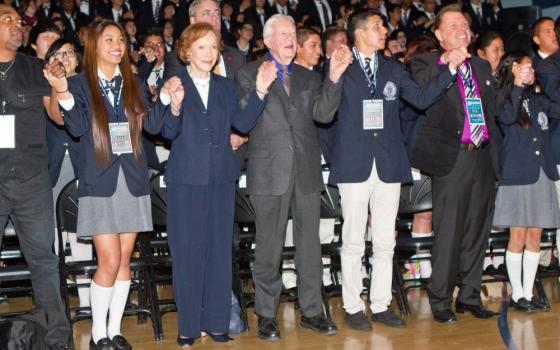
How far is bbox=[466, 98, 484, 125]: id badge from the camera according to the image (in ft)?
17.4

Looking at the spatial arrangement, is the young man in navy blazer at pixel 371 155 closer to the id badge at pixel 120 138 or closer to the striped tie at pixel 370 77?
the striped tie at pixel 370 77

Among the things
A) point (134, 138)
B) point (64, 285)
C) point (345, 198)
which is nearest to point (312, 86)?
point (345, 198)

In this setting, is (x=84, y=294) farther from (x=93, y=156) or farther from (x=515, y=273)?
(x=515, y=273)

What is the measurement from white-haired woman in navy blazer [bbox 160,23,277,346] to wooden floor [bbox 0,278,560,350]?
0.23 meters

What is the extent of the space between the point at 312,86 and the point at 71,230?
66.8 inches

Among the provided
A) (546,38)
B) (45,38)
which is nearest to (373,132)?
(546,38)

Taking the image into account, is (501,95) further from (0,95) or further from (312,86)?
(0,95)

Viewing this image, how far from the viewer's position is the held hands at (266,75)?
470cm

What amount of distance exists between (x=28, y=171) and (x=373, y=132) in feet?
6.60

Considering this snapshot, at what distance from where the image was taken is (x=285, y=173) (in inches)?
196

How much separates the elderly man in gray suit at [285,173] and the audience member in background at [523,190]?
137cm

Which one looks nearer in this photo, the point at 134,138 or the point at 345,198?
the point at 134,138

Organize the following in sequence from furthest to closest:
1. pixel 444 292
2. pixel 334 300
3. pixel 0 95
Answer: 1. pixel 334 300
2. pixel 444 292
3. pixel 0 95

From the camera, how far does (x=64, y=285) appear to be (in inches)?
198
